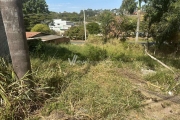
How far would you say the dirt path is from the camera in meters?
2.26

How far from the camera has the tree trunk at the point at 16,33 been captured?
189 cm

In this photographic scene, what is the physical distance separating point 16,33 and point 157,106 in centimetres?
240

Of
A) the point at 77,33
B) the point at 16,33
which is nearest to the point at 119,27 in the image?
the point at 77,33

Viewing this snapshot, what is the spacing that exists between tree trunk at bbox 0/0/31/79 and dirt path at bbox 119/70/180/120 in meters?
1.69

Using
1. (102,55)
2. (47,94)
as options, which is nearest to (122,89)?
(47,94)

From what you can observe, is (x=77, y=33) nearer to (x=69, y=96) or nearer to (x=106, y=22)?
(x=106, y=22)

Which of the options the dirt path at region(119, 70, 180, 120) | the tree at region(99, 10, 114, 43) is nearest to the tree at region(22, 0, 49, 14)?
the tree at region(99, 10, 114, 43)

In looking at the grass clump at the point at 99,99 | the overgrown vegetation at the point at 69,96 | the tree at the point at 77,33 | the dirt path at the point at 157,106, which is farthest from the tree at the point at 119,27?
the grass clump at the point at 99,99

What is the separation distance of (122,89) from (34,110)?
1.60m

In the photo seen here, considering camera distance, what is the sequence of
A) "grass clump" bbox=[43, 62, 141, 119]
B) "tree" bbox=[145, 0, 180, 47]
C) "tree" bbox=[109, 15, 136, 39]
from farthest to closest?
"tree" bbox=[109, 15, 136, 39] → "tree" bbox=[145, 0, 180, 47] → "grass clump" bbox=[43, 62, 141, 119]

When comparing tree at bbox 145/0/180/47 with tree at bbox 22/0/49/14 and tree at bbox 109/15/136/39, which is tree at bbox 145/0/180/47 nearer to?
tree at bbox 109/15/136/39

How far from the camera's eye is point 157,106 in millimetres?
2541

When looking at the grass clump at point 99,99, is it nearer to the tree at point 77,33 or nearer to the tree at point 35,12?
the tree at point 77,33

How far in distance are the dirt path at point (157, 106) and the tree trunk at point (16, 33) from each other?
5.55 feet
